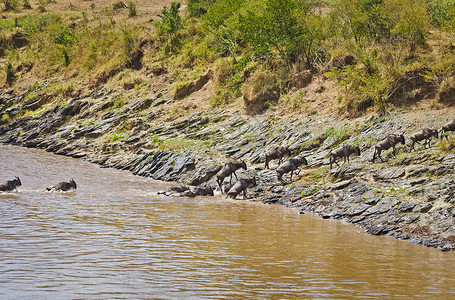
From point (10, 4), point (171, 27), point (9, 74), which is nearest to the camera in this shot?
point (171, 27)

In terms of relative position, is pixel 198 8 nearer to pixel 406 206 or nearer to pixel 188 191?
pixel 188 191

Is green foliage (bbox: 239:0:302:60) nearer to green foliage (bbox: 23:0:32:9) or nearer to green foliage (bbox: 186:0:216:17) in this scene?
green foliage (bbox: 186:0:216:17)

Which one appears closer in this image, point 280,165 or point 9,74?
point 280,165

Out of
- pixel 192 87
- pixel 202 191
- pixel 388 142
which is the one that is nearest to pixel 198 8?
pixel 192 87

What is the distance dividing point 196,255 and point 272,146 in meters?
13.9

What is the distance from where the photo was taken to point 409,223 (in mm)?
13781

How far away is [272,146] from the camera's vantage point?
24.2 meters

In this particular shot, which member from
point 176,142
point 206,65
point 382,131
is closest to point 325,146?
point 382,131

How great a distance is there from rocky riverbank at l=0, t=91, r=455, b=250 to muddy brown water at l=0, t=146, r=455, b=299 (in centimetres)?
124

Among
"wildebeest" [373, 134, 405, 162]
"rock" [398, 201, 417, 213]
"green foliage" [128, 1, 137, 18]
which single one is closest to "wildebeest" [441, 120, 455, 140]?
"wildebeest" [373, 134, 405, 162]

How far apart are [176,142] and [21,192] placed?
10.1 m

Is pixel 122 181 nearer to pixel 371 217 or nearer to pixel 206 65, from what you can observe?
pixel 371 217

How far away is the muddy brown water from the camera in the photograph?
843 cm

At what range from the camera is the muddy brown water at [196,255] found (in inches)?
332
